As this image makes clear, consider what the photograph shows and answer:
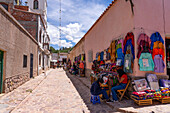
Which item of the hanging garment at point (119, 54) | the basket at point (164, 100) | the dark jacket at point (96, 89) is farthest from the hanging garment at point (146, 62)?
the dark jacket at point (96, 89)

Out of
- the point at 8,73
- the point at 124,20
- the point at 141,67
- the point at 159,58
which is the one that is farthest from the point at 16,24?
the point at 159,58

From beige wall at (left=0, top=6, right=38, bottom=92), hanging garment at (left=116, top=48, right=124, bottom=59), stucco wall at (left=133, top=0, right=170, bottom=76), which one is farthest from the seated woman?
beige wall at (left=0, top=6, right=38, bottom=92)

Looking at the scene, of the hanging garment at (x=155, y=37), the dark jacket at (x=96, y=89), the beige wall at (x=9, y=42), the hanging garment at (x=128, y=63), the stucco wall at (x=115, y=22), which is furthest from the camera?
the beige wall at (x=9, y=42)

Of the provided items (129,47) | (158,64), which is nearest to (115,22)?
(129,47)

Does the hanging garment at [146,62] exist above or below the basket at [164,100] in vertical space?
→ above

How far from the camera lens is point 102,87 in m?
5.02

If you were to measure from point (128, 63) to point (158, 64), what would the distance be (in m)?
1.29

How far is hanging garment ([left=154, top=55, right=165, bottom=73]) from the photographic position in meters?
4.94

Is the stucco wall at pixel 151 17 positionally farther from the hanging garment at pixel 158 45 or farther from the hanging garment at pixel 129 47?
the hanging garment at pixel 158 45

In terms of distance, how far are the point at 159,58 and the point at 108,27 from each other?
3.51 metres

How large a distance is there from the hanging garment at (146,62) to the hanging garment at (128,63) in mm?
364

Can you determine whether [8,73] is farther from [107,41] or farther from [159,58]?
[159,58]

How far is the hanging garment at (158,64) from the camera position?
16.2 ft

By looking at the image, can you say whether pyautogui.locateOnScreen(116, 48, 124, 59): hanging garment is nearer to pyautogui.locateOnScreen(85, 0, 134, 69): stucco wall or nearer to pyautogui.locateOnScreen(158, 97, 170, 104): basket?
pyautogui.locateOnScreen(85, 0, 134, 69): stucco wall
